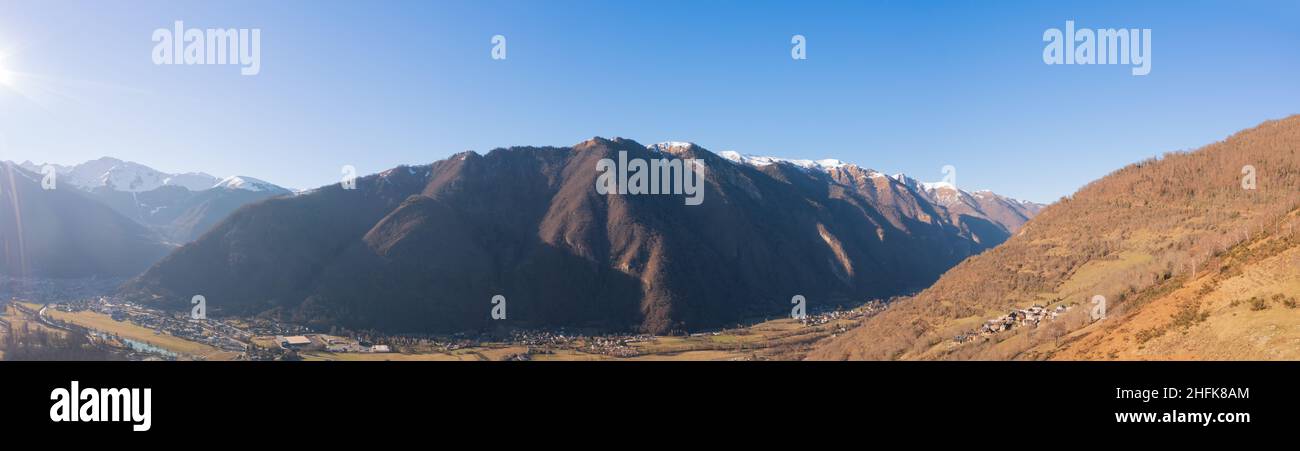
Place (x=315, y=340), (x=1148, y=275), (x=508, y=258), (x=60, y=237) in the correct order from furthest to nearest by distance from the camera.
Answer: (x=60, y=237) < (x=508, y=258) < (x=315, y=340) < (x=1148, y=275)

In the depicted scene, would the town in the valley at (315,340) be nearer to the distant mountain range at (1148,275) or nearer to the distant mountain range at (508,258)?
the distant mountain range at (508,258)

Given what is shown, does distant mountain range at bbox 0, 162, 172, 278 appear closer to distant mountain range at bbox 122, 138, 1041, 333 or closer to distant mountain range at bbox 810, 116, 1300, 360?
distant mountain range at bbox 122, 138, 1041, 333

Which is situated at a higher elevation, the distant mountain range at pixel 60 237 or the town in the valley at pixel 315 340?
the distant mountain range at pixel 60 237

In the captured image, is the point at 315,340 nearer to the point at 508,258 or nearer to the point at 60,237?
the point at 508,258

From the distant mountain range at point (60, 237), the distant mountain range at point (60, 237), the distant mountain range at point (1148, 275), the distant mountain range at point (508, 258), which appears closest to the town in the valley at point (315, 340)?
the distant mountain range at point (508, 258)

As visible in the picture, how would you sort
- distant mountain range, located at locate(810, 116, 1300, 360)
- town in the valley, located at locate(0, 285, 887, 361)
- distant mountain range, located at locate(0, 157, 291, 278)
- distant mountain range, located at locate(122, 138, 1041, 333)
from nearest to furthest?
distant mountain range, located at locate(810, 116, 1300, 360)
town in the valley, located at locate(0, 285, 887, 361)
distant mountain range, located at locate(122, 138, 1041, 333)
distant mountain range, located at locate(0, 157, 291, 278)

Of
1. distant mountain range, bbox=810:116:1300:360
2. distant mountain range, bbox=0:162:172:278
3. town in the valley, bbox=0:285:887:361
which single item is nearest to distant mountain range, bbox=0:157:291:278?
distant mountain range, bbox=0:162:172:278

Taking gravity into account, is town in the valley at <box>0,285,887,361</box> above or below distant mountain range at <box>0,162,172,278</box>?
below

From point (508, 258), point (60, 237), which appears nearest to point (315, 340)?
point (508, 258)
